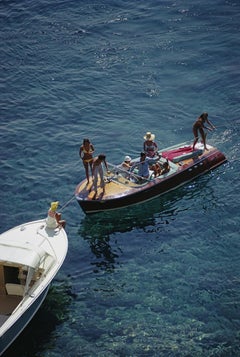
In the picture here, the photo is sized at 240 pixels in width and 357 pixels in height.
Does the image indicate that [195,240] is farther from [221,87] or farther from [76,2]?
[76,2]

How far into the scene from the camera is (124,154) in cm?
3081

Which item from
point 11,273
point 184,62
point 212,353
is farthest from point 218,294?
point 184,62

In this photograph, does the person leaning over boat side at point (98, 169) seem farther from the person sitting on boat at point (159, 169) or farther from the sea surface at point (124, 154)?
the person sitting on boat at point (159, 169)

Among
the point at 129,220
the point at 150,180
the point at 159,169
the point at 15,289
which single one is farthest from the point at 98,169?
the point at 15,289

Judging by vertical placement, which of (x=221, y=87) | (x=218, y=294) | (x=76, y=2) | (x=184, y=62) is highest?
(x=76, y=2)

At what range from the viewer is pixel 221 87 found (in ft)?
118

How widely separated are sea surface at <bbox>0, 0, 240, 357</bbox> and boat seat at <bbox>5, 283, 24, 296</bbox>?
1271 mm

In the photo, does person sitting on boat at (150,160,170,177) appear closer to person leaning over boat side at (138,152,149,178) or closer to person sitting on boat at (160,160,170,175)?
person sitting on boat at (160,160,170,175)

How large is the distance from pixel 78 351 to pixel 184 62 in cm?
2332

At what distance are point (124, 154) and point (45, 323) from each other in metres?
11.9

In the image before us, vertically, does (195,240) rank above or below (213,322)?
above

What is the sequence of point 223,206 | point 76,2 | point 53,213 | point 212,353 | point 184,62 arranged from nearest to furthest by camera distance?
point 212,353
point 53,213
point 223,206
point 184,62
point 76,2

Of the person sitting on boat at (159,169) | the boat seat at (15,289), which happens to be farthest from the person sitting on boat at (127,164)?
the boat seat at (15,289)

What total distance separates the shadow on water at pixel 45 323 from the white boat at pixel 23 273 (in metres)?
0.70
